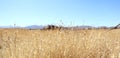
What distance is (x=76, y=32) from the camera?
182 inches

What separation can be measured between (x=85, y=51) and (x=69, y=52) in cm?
24

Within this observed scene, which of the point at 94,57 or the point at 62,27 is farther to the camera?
the point at 62,27

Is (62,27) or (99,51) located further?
(62,27)

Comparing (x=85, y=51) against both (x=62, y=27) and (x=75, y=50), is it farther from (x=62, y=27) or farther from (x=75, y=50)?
(x=62, y=27)

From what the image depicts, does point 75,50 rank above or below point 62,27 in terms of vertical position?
below

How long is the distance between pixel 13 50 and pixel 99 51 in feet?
3.97

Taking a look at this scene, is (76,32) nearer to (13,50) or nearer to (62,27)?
(62,27)

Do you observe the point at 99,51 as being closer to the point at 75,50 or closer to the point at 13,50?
the point at 75,50

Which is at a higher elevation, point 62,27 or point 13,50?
point 62,27

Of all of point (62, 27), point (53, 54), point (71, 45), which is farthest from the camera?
point (62, 27)

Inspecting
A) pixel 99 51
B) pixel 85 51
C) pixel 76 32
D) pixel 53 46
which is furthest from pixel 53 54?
pixel 76 32

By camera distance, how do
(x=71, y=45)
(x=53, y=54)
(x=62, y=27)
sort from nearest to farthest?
(x=53, y=54), (x=71, y=45), (x=62, y=27)

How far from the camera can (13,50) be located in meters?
3.82

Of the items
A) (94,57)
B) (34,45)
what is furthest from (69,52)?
(34,45)
